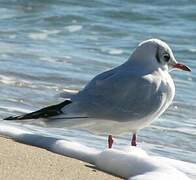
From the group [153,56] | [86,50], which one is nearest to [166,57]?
[153,56]

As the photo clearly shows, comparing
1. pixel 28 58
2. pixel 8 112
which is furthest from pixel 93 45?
pixel 8 112

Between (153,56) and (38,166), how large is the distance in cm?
140

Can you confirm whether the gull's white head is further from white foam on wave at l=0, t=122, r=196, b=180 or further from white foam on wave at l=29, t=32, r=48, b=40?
white foam on wave at l=29, t=32, r=48, b=40

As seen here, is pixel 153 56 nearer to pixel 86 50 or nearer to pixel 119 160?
pixel 119 160

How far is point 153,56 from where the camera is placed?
4996 mm

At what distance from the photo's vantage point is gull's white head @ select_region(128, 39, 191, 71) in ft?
16.3

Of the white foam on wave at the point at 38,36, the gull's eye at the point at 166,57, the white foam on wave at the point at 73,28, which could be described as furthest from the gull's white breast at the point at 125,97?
the white foam on wave at the point at 73,28

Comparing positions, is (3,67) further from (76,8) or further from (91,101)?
(76,8)

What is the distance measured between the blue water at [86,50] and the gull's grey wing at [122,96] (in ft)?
0.76

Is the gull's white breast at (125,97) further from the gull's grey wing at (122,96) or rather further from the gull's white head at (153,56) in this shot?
the gull's white head at (153,56)

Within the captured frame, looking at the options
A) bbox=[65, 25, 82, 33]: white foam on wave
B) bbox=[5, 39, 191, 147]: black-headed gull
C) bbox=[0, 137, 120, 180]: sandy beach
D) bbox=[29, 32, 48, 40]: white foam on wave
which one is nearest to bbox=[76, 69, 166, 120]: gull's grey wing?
bbox=[5, 39, 191, 147]: black-headed gull

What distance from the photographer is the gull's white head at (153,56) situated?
4961mm

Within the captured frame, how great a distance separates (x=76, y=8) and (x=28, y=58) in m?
5.59

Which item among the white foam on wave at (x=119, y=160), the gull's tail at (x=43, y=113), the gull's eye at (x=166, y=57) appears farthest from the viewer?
the gull's eye at (x=166, y=57)
